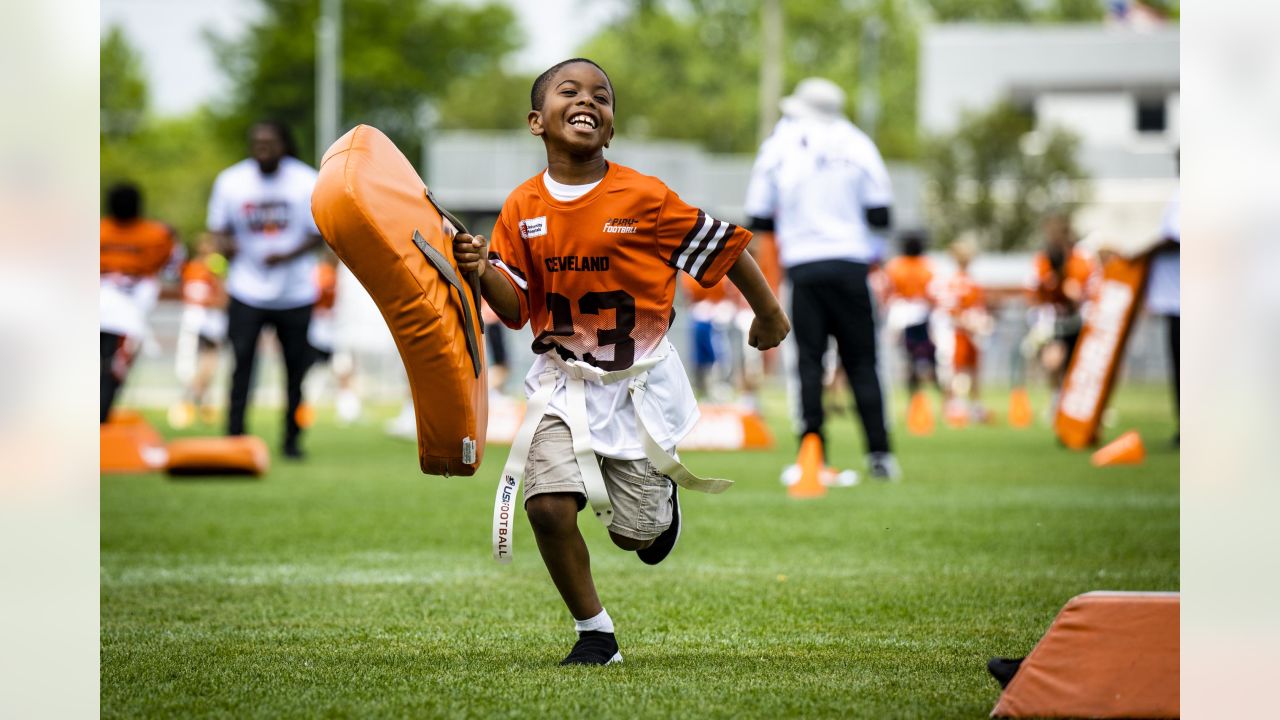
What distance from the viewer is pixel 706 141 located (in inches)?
2766

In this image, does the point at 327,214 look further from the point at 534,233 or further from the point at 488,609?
the point at 488,609

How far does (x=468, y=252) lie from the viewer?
4.36 m

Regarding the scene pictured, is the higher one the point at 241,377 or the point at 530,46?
the point at 530,46

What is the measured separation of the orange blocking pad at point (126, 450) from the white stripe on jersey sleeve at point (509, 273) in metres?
7.55

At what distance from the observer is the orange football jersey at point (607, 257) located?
4.62m

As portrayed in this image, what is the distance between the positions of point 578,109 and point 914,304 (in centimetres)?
1530

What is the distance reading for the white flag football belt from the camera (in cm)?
450

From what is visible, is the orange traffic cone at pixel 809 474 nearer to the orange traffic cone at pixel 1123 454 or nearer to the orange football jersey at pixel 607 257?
the orange traffic cone at pixel 1123 454

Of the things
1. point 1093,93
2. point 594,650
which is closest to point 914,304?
point 594,650

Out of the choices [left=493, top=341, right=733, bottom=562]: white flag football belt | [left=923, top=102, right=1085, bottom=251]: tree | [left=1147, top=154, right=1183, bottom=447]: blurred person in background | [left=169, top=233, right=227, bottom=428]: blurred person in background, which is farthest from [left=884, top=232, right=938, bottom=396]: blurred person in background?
[left=923, top=102, right=1085, bottom=251]: tree

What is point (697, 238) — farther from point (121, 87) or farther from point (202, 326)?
point (121, 87)

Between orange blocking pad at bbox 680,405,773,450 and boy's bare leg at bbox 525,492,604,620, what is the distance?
8890 millimetres
